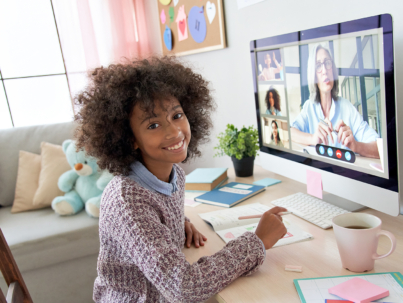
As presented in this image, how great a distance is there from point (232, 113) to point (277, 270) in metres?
1.27

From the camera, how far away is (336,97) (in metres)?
0.88

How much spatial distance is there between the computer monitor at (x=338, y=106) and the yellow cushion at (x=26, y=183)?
4.79ft

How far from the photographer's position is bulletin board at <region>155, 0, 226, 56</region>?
6.04ft

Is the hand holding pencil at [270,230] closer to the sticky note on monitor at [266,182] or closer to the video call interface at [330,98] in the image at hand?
the video call interface at [330,98]

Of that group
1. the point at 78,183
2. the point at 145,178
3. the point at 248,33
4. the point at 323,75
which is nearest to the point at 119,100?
the point at 145,178

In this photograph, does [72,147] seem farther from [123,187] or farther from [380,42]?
[380,42]

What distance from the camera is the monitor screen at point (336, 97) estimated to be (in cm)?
77

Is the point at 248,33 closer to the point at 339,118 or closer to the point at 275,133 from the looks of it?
the point at 275,133

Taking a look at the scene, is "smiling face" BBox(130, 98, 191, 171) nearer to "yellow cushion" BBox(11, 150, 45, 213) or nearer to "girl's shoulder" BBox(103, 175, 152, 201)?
"girl's shoulder" BBox(103, 175, 152, 201)

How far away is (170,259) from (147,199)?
0.16 meters

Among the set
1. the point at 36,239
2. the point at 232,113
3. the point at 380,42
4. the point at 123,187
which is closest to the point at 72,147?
the point at 36,239

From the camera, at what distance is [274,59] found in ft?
3.60

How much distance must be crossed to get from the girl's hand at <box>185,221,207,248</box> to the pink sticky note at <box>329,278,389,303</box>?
0.37 meters

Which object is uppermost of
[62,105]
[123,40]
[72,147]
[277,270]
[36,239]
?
[123,40]
